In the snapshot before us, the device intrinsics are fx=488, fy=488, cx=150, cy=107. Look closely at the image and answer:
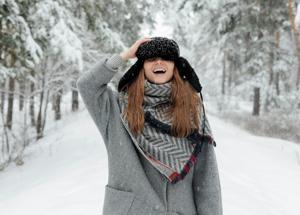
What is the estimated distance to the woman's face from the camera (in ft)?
8.20

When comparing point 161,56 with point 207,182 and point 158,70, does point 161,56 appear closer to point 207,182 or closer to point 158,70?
point 158,70

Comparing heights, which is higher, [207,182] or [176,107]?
[176,107]

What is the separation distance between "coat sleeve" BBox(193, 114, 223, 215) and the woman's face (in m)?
0.41

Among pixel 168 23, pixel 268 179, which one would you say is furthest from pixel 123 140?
pixel 168 23

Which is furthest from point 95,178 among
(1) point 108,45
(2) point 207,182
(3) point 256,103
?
(3) point 256,103

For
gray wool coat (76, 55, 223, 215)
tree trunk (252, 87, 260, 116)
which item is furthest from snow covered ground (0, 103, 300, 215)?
tree trunk (252, 87, 260, 116)

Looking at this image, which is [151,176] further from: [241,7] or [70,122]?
[70,122]

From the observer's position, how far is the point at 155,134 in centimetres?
241

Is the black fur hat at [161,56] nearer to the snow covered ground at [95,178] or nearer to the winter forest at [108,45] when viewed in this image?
the snow covered ground at [95,178]

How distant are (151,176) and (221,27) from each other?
680 inches

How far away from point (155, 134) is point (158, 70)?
13.2 inches

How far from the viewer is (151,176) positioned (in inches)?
97.6

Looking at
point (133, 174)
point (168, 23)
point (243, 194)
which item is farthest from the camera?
point (168, 23)

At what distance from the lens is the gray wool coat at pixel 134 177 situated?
2.45 meters
